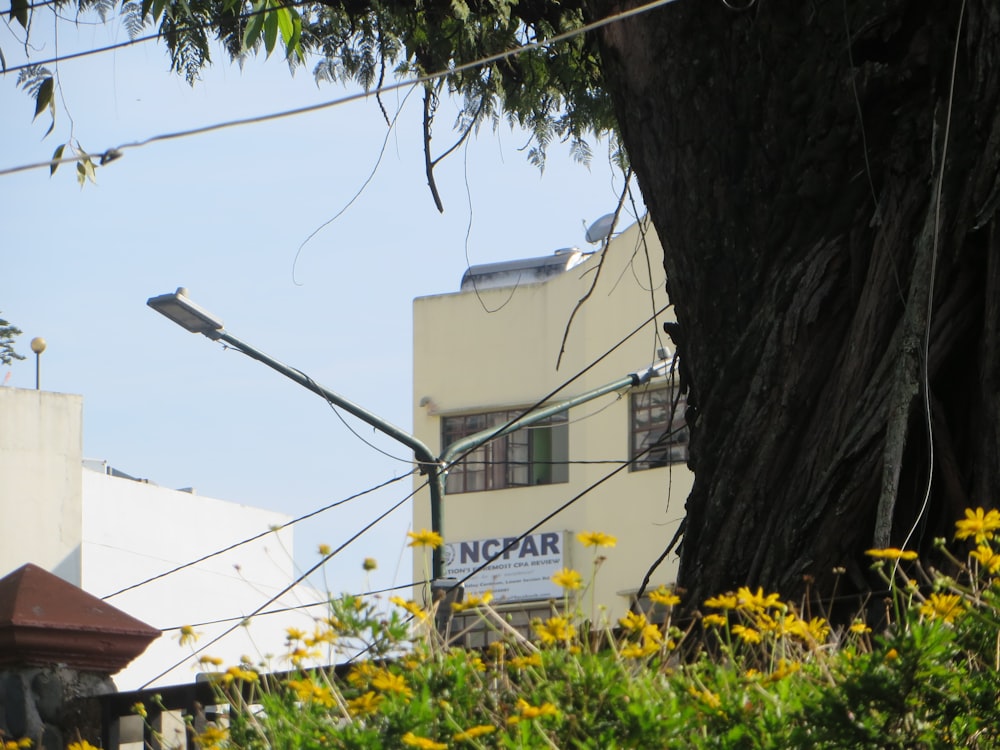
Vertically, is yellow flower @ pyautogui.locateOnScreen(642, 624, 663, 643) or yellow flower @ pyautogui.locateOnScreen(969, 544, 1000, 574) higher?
yellow flower @ pyautogui.locateOnScreen(969, 544, 1000, 574)

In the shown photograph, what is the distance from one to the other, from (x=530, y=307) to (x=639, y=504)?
4.04 m

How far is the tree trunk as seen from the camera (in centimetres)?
387

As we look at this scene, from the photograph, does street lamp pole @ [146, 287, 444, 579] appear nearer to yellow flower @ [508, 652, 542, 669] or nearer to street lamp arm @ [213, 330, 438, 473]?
street lamp arm @ [213, 330, 438, 473]

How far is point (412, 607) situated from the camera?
8.63ft

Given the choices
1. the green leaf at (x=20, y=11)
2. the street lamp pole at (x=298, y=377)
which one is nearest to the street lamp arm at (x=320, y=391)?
the street lamp pole at (x=298, y=377)

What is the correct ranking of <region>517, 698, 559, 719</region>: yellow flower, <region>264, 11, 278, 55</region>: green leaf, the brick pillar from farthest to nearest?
Answer: <region>264, 11, 278, 55</region>: green leaf < the brick pillar < <region>517, 698, 559, 719</region>: yellow flower

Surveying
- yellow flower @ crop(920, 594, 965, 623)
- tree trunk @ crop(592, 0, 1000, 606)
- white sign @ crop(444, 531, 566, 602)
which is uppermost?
tree trunk @ crop(592, 0, 1000, 606)

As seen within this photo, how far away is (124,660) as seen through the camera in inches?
216

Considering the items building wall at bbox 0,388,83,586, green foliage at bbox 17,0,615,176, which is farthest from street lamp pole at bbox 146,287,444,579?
building wall at bbox 0,388,83,586

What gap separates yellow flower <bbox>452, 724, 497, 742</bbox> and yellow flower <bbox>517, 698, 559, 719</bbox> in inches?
2.5

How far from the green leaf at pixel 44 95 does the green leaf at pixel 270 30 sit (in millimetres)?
861

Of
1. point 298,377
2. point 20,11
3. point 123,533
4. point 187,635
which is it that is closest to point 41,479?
point 123,533

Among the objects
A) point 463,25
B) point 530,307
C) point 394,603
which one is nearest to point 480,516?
point 530,307

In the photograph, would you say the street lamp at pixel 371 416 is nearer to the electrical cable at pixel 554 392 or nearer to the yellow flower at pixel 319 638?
the electrical cable at pixel 554 392
